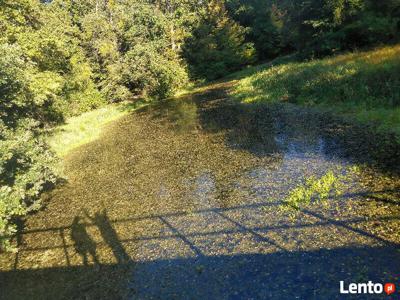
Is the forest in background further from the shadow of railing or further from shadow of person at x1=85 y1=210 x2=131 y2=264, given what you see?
shadow of person at x1=85 y1=210 x2=131 y2=264

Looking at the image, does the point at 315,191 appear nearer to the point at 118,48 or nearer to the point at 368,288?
the point at 368,288

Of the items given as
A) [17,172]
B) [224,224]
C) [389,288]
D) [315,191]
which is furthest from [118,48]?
[389,288]

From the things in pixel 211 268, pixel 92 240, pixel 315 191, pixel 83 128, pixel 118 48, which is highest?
pixel 118 48

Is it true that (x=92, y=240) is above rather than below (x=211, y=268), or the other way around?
above

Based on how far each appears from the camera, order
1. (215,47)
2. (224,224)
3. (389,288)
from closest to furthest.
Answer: (389,288) < (224,224) < (215,47)

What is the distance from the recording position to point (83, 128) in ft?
113

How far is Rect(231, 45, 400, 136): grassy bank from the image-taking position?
18.4m

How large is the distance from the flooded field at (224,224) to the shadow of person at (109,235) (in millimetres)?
47

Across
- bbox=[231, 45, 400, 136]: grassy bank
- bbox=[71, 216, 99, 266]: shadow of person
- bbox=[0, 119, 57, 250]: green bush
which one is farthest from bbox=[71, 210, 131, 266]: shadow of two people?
bbox=[231, 45, 400, 136]: grassy bank

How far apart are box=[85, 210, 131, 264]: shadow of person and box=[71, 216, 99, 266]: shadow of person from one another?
506 mm

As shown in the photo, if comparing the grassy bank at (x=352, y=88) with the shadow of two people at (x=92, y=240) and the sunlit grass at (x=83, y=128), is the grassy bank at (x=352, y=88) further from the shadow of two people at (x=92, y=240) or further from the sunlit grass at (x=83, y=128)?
the sunlit grass at (x=83, y=128)

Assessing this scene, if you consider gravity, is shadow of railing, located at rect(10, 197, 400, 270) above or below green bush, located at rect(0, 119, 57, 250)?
below

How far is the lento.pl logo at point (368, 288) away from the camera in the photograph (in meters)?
7.58

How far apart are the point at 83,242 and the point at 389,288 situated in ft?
33.2
